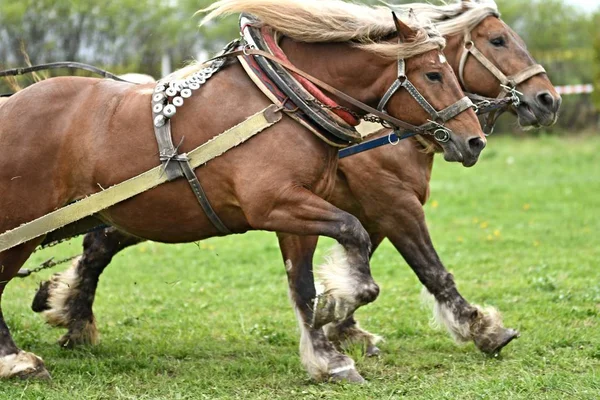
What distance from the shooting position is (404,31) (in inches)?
194

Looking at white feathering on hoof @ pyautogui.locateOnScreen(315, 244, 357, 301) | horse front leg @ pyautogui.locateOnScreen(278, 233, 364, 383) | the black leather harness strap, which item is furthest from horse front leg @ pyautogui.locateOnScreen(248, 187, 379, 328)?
horse front leg @ pyautogui.locateOnScreen(278, 233, 364, 383)

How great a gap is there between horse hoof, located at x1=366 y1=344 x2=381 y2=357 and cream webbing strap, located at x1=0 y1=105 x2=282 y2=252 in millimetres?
1903

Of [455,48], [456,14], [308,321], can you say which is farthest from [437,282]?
[456,14]

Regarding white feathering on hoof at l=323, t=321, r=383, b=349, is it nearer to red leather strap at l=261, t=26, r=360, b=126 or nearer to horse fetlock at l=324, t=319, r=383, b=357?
horse fetlock at l=324, t=319, r=383, b=357

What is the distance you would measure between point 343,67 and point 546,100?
183cm

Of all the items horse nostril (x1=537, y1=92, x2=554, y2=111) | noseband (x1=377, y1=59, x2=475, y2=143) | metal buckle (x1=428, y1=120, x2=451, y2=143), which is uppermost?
noseband (x1=377, y1=59, x2=475, y2=143)

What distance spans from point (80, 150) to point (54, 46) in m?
10.4

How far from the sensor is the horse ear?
4.92 meters

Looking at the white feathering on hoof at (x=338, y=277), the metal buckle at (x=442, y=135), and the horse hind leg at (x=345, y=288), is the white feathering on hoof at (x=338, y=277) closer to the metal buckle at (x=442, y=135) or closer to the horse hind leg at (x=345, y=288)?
the horse hind leg at (x=345, y=288)

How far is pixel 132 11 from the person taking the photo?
53.1 ft

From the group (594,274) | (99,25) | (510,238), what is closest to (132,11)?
(99,25)

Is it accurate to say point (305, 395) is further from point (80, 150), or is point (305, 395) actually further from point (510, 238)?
point (510, 238)

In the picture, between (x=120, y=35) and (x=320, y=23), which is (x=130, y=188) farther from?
(x=120, y=35)

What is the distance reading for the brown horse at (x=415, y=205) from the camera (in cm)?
588
